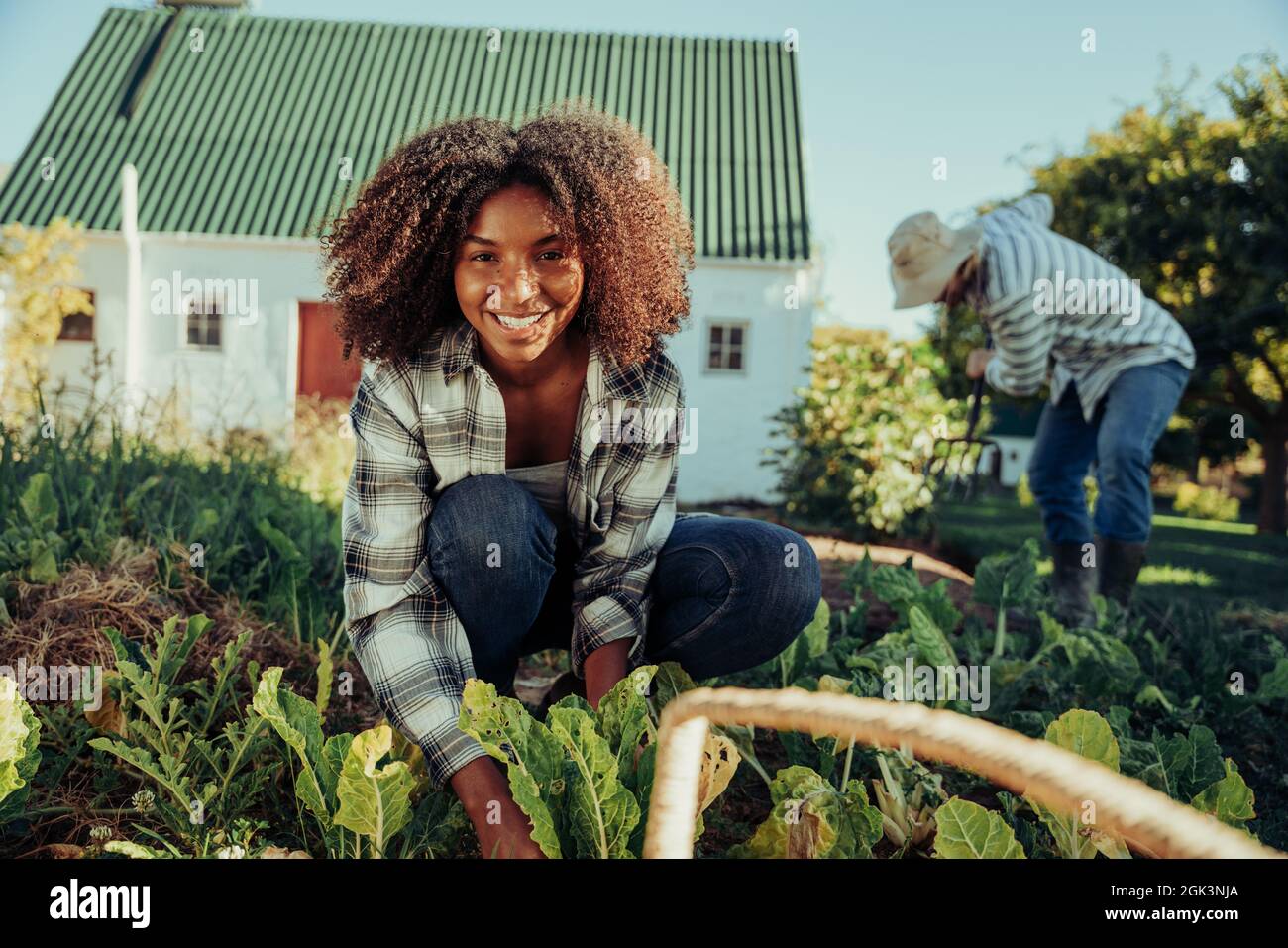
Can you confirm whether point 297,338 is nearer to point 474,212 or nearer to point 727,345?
point 727,345

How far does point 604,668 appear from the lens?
6.25ft

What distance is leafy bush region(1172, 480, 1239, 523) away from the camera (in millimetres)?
17141

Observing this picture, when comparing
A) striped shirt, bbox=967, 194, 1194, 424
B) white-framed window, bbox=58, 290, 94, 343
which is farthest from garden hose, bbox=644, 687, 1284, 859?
white-framed window, bbox=58, 290, 94, 343

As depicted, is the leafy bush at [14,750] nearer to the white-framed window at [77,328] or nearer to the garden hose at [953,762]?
the garden hose at [953,762]

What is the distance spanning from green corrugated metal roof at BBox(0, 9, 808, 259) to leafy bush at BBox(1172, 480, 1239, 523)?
10.3m

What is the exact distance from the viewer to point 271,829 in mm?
1771

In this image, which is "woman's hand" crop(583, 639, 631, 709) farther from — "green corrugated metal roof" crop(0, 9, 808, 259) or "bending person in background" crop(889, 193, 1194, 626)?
"green corrugated metal roof" crop(0, 9, 808, 259)

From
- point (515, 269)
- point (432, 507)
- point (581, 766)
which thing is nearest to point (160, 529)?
point (432, 507)

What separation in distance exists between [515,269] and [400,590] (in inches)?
23.4
